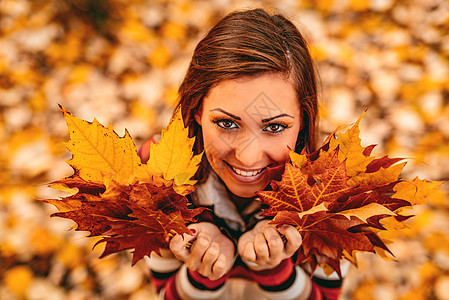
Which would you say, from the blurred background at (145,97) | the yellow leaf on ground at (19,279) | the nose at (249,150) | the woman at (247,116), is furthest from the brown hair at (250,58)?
the yellow leaf on ground at (19,279)

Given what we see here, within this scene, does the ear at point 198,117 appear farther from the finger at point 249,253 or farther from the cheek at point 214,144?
the finger at point 249,253

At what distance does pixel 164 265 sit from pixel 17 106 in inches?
46.7

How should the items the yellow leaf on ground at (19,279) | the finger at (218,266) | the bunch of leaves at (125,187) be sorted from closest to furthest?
the bunch of leaves at (125,187)
the finger at (218,266)
the yellow leaf on ground at (19,279)

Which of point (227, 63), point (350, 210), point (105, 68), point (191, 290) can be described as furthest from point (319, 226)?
point (105, 68)

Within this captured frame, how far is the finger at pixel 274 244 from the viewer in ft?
2.01

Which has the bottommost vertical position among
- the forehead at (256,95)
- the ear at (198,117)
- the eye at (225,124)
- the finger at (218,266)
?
the finger at (218,266)

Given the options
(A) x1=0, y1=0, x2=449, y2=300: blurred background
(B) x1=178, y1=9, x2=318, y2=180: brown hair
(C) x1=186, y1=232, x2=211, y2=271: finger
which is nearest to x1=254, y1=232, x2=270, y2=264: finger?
(C) x1=186, y1=232, x2=211, y2=271: finger

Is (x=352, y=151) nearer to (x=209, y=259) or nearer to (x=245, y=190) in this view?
(x=245, y=190)

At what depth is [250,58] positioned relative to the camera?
617mm

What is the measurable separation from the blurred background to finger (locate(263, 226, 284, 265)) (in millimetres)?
740

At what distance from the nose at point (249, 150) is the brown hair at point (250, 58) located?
104mm

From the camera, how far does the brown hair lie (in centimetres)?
62

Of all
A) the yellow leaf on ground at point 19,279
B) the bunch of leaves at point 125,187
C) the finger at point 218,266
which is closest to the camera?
the bunch of leaves at point 125,187

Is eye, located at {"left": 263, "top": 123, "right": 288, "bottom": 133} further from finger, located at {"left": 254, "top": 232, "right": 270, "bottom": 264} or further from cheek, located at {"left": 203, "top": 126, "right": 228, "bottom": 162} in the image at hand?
finger, located at {"left": 254, "top": 232, "right": 270, "bottom": 264}
